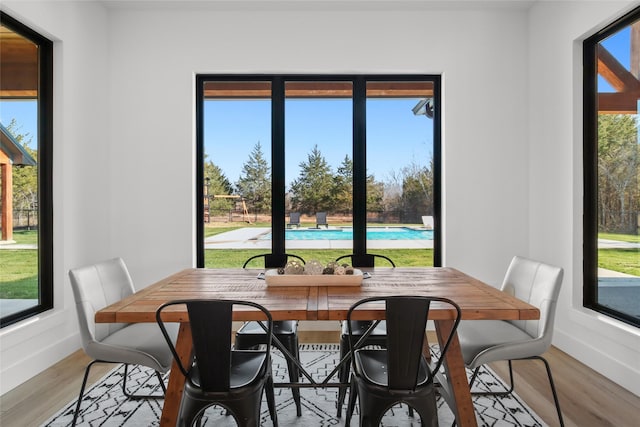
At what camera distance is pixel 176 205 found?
3.74m

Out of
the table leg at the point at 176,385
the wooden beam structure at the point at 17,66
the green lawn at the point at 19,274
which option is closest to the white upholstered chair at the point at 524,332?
the table leg at the point at 176,385

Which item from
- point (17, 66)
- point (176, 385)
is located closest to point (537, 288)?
point (176, 385)

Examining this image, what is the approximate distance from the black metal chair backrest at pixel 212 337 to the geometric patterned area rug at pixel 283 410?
2.42 feet

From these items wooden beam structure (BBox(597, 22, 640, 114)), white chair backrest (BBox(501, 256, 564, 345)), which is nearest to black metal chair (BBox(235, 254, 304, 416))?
white chair backrest (BBox(501, 256, 564, 345))

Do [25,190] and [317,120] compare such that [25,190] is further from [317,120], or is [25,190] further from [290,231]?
[317,120]

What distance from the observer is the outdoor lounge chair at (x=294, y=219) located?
3924 millimetres

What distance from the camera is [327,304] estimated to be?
1844 millimetres

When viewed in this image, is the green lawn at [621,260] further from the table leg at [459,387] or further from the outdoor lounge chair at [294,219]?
the outdoor lounge chair at [294,219]

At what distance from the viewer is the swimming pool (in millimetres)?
3924

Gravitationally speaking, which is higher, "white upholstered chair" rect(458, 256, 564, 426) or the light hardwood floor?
"white upholstered chair" rect(458, 256, 564, 426)

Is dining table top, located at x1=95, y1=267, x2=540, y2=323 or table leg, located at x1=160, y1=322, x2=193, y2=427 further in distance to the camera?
table leg, located at x1=160, y1=322, x2=193, y2=427

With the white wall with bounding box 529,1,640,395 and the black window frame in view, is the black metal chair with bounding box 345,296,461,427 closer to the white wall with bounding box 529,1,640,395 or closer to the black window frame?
the white wall with bounding box 529,1,640,395

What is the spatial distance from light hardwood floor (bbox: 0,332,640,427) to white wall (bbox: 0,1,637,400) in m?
1.02

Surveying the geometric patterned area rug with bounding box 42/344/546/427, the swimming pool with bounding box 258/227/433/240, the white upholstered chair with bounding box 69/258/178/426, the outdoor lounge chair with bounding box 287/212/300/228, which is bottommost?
the geometric patterned area rug with bounding box 42/344/546/427
